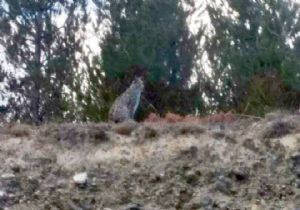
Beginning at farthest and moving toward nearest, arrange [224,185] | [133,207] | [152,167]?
[152,167]
[224,185]
[133,207]

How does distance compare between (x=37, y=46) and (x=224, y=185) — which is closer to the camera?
(x=224, y=185)

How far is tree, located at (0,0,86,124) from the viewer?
22.5 meters

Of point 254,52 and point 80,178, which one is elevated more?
point 254,52

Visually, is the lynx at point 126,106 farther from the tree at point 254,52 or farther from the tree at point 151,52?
the tree at point 151,52

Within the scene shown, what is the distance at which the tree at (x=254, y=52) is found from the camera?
59.9ft

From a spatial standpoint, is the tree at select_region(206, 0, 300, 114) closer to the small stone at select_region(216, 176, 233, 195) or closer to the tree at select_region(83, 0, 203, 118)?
the tree at select_region(83, 0, 203, 118)

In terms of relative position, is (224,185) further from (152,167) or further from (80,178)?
(80,178)

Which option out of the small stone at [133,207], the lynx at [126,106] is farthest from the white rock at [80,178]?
the lynx at [126,106]

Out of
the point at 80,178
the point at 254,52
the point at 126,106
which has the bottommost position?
the point at 80,178

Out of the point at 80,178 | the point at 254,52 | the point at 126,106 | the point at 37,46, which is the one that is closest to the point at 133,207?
the point at 80,178

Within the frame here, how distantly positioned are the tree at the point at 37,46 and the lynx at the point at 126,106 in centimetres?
810

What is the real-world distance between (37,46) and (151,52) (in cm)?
367

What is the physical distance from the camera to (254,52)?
20406 mm

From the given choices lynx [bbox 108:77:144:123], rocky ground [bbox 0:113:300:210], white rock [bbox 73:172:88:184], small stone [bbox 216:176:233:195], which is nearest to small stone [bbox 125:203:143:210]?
rocky ground [bbox 0:113:300:210]
